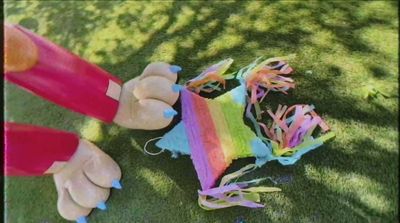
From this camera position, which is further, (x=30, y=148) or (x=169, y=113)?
(x=169, y=113)

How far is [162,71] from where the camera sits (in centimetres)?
137

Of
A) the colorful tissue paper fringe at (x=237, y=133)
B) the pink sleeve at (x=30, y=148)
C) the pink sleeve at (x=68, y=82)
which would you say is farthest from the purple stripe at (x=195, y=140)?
the pink sleeve at (x=30, y=148)

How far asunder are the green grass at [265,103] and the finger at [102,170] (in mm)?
48

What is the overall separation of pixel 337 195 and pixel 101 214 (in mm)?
597

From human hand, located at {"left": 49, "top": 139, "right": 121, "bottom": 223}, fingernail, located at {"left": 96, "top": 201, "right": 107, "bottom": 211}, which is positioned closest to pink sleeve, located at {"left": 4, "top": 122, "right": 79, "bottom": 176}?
human hand, located at {"left": 49, "top": 139, "right": 121, "bottom": 223}

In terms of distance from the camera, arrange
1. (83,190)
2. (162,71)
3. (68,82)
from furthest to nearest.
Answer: (162,71) → (83,190) → (68,82)

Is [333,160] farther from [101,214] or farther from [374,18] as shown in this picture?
[101,214]

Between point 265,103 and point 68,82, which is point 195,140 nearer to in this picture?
point 265,103

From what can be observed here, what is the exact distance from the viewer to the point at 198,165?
124cm

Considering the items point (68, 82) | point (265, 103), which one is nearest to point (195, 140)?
point (265, 103)

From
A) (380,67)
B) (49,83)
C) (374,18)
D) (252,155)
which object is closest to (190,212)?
(252,155)

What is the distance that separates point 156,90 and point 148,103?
4 cm

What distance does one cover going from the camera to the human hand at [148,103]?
4.18 feet

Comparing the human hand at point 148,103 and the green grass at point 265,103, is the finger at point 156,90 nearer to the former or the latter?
the human hand at point 148,103
